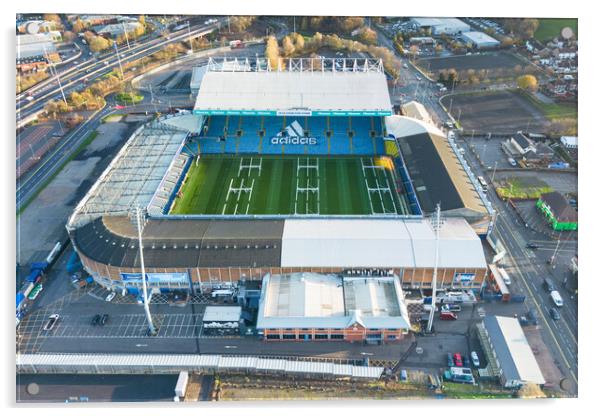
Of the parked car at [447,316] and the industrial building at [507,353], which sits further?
the parked car at [447,316]

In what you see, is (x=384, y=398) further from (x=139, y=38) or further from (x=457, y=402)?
(x=139, y=38)

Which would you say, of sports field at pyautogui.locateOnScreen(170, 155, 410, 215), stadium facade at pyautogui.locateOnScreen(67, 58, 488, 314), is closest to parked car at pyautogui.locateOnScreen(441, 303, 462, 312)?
stadium facade at pyautogui.locateOnScreen(67, 58, 488, 314)

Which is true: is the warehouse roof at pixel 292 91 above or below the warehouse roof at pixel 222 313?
above

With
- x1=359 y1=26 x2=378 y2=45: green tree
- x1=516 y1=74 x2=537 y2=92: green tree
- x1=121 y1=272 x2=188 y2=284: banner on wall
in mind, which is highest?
x1=359 y1=26 x2=378 y2=45: green tree

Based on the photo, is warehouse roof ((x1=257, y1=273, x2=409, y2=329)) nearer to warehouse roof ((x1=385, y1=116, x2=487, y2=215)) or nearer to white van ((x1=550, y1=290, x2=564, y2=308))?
warehouse roof ((x1=385, y1=116, x2=487, y2=215))

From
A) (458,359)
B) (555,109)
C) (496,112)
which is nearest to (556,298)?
(458,359)

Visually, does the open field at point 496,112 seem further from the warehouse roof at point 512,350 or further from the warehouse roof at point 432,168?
the warehouse roof at point 512,350

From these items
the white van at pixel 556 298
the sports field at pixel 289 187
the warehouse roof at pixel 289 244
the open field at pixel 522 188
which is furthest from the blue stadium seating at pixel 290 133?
the white van at pixel 556 298
